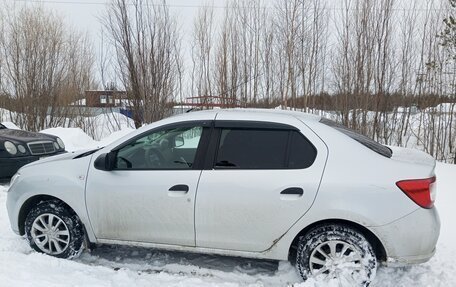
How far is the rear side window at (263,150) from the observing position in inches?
118

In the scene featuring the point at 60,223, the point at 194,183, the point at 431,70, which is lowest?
the point at 60,223

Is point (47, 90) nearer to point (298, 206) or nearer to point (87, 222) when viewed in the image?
point (87, 222)

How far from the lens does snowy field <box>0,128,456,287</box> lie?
3045mm

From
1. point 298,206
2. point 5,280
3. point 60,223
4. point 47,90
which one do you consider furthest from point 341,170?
point 47,90

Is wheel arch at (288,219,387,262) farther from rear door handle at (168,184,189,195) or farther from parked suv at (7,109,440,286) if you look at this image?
rear door handle at (168,184,189,195)

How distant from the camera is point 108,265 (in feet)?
11.4

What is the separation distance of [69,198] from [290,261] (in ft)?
7.66

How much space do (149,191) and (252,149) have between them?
107 centimetres

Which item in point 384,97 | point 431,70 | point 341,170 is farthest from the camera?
point 384,97

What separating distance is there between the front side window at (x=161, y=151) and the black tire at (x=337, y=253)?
51.6 inches

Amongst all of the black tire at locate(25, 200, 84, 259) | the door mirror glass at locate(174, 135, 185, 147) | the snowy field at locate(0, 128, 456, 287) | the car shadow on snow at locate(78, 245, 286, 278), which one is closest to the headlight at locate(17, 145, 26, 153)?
the snowy field at locate(0, 128, 456, 287)

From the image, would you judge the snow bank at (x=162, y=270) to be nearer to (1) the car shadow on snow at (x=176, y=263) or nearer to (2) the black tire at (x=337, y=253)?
(1) the car shadow on snow at (x=176, y=263)

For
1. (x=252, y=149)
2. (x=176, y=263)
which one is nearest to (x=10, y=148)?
(x=176, y=263)

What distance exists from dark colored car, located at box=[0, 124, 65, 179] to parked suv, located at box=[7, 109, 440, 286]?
3053 millimetres
